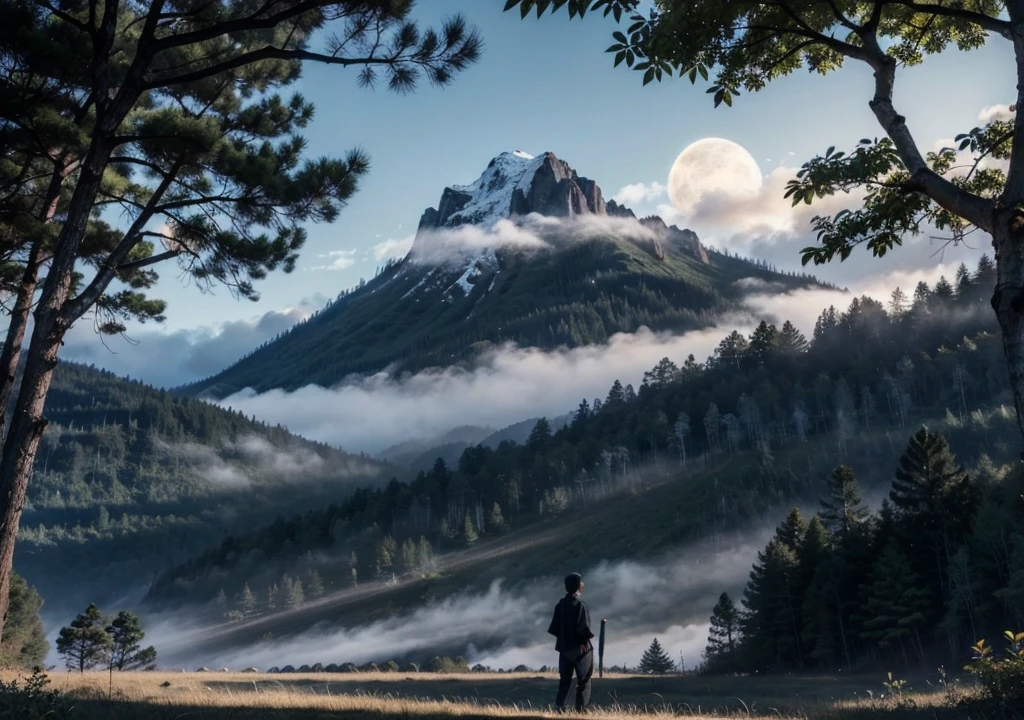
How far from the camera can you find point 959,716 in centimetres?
1085

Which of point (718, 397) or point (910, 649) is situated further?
point (718, 397)

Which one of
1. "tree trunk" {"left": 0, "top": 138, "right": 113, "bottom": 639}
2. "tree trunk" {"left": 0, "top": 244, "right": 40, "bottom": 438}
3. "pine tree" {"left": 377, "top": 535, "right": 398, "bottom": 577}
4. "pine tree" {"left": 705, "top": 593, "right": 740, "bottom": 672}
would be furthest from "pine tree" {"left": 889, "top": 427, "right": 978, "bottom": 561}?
"pine tree" {"left": 377, "top": 535, "right": 398, "bottom": 577}

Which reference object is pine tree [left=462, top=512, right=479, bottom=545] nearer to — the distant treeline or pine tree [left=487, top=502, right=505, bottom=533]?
pine tree [left=487, top=502, right=505, bottom=533]

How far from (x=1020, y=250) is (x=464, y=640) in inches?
5441

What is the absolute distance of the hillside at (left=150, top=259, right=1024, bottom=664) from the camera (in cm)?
14925

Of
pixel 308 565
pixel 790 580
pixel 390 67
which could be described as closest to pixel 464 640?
pixel 308 565

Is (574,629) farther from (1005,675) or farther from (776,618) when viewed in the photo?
(776,618)

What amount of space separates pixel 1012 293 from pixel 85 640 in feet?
219

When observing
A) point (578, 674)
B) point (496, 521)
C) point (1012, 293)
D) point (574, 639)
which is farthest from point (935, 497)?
point (496, 521)

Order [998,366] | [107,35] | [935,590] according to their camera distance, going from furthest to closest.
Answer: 1. [998,366]
2. [935,590]
3. [107,35]

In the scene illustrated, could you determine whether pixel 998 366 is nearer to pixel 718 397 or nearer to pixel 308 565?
pixel 718 397

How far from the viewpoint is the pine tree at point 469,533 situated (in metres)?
181

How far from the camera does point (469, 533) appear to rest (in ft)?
593

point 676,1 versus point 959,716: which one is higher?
point 676,1
